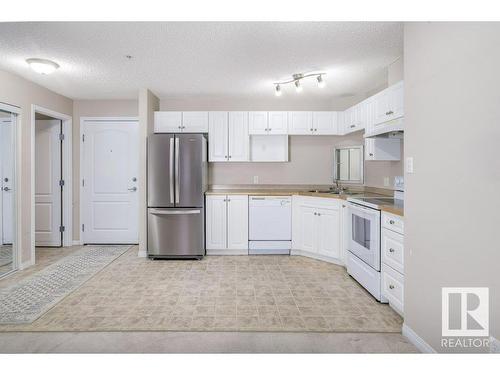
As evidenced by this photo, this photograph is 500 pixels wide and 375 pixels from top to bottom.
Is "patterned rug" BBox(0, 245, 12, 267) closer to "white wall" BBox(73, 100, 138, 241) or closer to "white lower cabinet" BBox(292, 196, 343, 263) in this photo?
"white wall" BBox(73, 100, 138, 241)

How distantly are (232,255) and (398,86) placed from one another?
291cm

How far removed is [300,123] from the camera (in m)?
4.48

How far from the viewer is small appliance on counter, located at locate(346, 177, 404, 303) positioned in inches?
106

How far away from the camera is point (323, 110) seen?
4.75 metres

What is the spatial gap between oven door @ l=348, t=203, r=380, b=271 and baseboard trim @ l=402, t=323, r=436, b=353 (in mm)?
637

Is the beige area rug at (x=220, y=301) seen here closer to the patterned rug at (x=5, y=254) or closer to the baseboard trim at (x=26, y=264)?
the baseboard trim at (x=26, y=264)

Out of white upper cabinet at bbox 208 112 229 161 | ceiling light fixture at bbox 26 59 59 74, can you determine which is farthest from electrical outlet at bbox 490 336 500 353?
ceiling light fixture at bbox 26 59 59 74

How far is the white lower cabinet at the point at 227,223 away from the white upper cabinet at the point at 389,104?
1991mm

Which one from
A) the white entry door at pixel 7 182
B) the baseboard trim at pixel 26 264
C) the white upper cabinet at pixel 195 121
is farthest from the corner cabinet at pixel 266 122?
the baseboard trim at pixel 26 264

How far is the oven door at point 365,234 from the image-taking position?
2.70 meters

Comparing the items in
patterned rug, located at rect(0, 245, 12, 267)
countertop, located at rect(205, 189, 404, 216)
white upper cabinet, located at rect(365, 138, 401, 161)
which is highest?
white upper cabinet, located at rect(365, 138, 401, 161)

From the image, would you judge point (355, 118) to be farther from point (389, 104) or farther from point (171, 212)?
point (171, 212)
